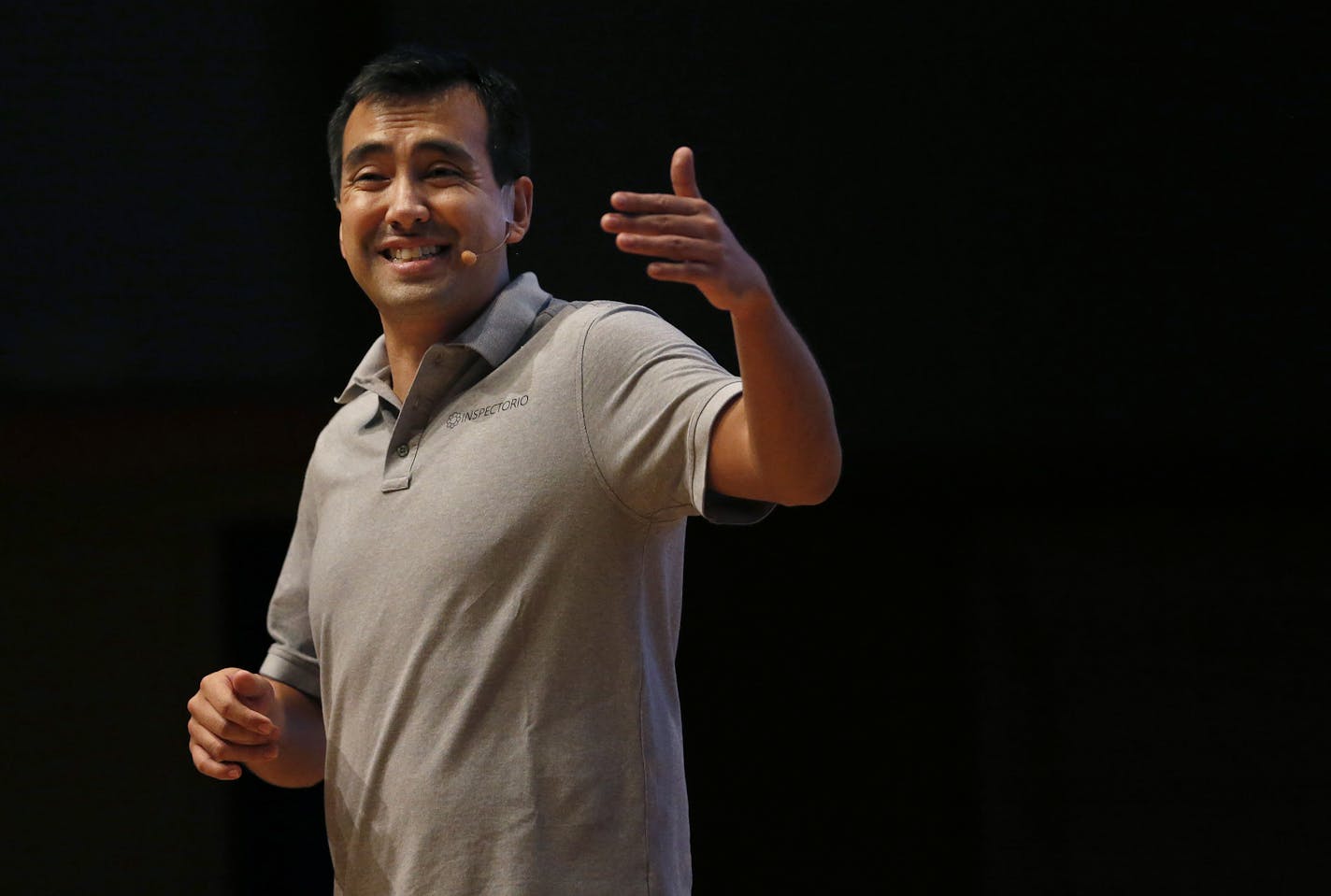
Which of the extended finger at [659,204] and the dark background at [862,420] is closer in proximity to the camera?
the extended finger at [659,204]

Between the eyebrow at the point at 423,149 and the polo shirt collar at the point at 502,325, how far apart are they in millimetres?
142

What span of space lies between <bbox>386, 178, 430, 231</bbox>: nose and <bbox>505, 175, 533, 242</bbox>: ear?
0.12 m

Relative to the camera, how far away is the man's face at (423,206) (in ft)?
4.67

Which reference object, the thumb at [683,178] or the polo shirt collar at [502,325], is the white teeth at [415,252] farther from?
the thumb at [683,178]

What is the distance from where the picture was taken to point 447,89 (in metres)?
1.48

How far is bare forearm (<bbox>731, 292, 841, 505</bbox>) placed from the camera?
106 cm

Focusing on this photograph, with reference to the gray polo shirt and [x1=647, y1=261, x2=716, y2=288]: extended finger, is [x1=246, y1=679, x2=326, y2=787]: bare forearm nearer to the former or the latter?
the gray polo shirt

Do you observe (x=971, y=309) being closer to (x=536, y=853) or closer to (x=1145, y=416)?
(x=1145, y=416)

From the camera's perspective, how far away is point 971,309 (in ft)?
6.34

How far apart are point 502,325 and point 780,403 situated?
44 cm

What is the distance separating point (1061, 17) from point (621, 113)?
2.10 ft

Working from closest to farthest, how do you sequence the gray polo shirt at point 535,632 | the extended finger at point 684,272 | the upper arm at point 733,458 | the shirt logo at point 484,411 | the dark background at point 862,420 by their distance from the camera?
the extended finger at point 684,272 < the upper arm at point 733,458 < the gray polo shirt at point 535,632 < the shirt logo at point 484,411 < the dark background at point 862,420

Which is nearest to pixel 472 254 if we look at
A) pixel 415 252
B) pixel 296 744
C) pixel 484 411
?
pixel 415 252

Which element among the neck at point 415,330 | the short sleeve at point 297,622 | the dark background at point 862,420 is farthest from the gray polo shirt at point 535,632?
the dark background at point 862,420
